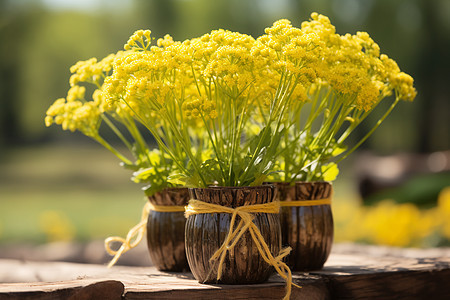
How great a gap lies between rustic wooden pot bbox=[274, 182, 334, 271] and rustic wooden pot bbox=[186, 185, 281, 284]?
27 centimetres

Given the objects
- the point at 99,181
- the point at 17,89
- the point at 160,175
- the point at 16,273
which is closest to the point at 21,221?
the point at 17,89

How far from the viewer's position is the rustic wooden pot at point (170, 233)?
1.92 meters

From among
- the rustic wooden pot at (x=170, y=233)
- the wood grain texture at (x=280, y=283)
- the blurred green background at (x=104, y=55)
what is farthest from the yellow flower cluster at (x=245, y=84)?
the blurred green background at (x=104, y=55)

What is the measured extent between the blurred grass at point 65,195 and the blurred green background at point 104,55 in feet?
0.13

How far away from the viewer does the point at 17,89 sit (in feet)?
40.5

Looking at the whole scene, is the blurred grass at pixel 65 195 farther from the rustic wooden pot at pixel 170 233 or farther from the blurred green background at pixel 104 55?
the rustic wooden pot at pixel 170 233

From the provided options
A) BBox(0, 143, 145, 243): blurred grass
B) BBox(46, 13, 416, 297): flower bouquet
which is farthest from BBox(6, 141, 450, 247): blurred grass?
BBox(46, 13, 416, 297): flower bouquet

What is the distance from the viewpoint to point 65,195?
12219 mm

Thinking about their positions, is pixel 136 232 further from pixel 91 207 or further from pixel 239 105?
pixel 91 207

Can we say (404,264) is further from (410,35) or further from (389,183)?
(410,35)

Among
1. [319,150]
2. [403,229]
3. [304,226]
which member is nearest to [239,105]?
[319,150]

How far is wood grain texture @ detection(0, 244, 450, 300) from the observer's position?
4.89 feet

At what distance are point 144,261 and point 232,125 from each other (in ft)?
8.79

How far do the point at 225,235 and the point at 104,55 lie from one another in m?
11.8
